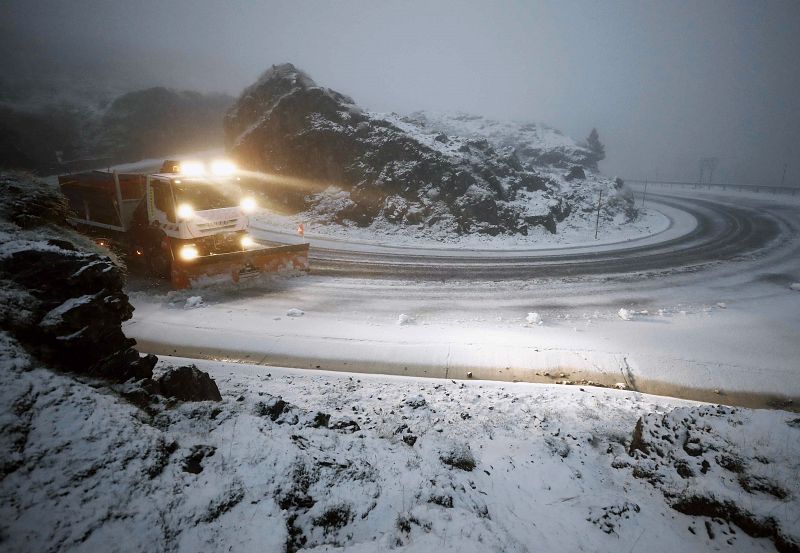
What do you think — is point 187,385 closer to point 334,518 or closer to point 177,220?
point 334,518

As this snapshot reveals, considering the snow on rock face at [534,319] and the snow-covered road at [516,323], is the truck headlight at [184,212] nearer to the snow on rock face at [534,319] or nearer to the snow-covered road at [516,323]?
the snow-covered road at [516,323]

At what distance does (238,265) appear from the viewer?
1177cm

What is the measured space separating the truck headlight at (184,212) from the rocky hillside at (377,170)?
46.8 feet

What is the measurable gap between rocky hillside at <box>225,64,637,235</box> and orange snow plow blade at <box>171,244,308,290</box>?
11323 millimetres

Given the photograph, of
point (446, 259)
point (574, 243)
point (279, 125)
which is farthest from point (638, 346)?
point (279, 125)

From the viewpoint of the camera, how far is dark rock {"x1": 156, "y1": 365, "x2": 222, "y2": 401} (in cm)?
514

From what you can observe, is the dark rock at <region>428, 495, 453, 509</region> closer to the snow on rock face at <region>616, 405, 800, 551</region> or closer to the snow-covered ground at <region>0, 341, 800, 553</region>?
the snow-covered ground at <region>0, 341, 800, 553</region>

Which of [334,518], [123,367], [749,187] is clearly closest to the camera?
[334,518]

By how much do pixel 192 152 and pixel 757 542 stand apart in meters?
53.5

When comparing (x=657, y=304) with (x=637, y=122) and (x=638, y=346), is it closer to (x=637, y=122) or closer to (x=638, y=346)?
(x=638, y=346)

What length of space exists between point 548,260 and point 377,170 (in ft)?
45.1

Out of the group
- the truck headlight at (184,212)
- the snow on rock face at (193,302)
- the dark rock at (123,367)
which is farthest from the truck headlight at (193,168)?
the dark rock at (123,367)

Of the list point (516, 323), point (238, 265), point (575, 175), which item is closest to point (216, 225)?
point (238, 265)

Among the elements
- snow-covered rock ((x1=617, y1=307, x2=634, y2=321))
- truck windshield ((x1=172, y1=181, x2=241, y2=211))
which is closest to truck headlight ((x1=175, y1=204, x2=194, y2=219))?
truck windshield ((x1=172, y1=181, x2=241, y2=211))
